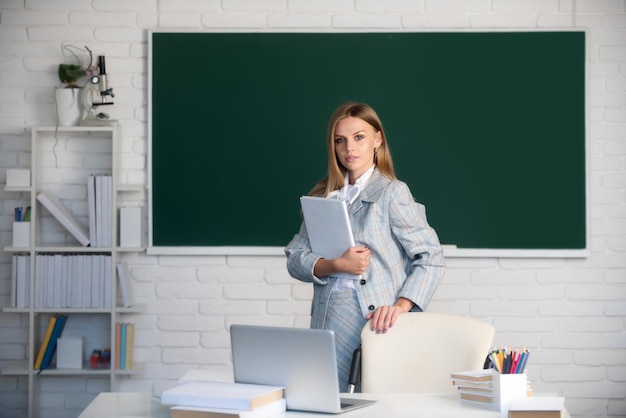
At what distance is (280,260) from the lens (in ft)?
15.5

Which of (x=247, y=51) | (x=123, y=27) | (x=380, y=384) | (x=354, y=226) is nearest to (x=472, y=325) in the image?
(x=380, y=384)

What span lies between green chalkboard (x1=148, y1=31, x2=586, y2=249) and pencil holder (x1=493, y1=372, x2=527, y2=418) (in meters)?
2.39

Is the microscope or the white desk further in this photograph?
the microscope

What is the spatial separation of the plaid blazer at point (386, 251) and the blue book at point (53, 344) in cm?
187

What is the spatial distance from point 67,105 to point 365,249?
2.17 meters

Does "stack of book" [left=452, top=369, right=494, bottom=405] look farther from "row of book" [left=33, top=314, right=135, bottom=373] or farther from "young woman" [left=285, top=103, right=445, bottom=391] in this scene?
"row of book" [left=33, top=314, right=135, bottom=373]

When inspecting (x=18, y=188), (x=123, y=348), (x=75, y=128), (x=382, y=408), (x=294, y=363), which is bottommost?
(x=123, y=348)

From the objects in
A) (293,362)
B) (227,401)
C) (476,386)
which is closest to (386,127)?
(476,386)

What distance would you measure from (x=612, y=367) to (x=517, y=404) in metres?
2.66

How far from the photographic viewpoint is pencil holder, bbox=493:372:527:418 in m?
Result: 2.29

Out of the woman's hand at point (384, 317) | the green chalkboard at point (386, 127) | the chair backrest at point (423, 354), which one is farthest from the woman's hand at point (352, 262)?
the green chalkboard at point (386, 127)

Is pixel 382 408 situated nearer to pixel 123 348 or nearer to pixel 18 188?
pixel 123 348

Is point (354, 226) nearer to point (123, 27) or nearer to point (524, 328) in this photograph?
point (524, 328)

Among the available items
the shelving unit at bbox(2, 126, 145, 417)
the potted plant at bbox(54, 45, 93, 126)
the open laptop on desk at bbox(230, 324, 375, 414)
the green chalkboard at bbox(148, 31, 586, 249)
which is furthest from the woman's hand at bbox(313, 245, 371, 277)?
the potted plant at bbox(54, 45, 93, 126)
